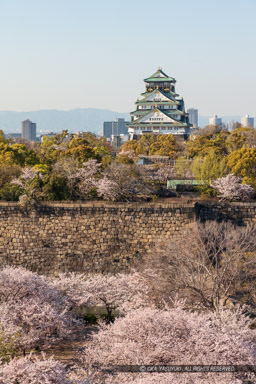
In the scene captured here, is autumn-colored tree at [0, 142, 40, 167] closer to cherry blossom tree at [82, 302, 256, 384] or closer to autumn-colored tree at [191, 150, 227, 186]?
autumn-colored tree at [191, 150, 227, 186]

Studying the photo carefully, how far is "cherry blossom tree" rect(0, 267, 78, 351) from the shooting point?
44.6 ft

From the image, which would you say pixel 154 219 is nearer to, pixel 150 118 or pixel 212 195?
pixel 212 195

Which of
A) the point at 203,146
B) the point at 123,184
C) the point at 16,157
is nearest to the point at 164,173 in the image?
the point at 16,157

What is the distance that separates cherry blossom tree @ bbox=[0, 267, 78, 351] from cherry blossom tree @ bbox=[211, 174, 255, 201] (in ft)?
31.8

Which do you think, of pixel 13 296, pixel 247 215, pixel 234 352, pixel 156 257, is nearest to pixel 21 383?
pixel 234 352

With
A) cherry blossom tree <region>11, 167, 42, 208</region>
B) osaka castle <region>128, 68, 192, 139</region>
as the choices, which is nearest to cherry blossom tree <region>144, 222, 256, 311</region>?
cherry blossom tree <region>11, 167, 42, 208</region>

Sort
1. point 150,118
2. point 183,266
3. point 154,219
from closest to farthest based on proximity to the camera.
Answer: point 183,266, point 154,219, point 150,118

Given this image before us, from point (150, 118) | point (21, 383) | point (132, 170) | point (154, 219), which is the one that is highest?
point (150, 118)

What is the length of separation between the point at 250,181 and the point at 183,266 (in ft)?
28.7

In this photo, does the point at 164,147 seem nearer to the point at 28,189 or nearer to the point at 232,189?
the point at 232,189

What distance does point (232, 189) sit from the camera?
23609 millimetres

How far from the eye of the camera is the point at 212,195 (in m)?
24.6

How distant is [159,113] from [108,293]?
163 feet

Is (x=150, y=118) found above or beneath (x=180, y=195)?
above
